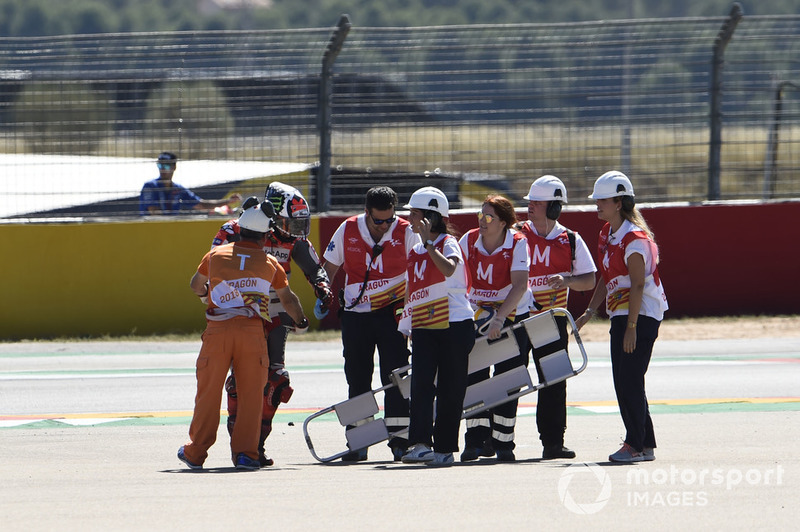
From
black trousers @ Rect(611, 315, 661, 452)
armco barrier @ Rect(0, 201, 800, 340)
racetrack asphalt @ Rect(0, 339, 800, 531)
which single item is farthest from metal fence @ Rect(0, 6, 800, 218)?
black trousers @ Rect(611, 315, 661, 452)

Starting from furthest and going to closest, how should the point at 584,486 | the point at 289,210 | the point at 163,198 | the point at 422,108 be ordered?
the point at 422,108
the point at 163,198
the point at 289,210
the point at 584,486

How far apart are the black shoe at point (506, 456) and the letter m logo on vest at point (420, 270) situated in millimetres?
1422

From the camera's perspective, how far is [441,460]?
8.14 meters

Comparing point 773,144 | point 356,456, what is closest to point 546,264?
point 356,456

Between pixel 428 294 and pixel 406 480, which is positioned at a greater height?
pixel 428 294

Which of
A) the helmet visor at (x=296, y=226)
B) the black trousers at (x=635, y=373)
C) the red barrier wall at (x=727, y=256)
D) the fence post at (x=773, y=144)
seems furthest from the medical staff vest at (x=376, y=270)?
the fence post at (x=773, y=144)

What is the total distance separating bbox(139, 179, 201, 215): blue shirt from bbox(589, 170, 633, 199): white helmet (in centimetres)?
834

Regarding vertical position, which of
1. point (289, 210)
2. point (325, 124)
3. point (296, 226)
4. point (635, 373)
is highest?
point (325, 124)

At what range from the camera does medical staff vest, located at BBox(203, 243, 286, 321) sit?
7828mm

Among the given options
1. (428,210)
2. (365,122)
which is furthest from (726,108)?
(428,210)

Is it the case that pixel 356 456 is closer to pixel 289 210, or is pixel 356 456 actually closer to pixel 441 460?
pixel 441 460

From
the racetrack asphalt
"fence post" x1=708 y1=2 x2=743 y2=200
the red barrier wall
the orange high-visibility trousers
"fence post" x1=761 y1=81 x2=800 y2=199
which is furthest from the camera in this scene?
"fence post" x1=761 y1=81 x2=800 y2=199

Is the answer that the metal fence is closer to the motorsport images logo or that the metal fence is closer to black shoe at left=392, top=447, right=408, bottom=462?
black shoe at left=392, top=447, right=408, bottom=462

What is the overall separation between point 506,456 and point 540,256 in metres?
1.43
